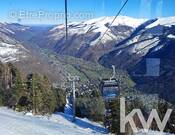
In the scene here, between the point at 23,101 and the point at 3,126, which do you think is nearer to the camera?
the point at 3,126

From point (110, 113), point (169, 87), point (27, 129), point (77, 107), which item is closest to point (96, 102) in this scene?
point (77, 107)

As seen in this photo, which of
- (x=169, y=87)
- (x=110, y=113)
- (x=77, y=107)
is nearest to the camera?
(x=110, y=113)

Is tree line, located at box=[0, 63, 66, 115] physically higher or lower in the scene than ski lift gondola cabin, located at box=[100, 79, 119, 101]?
lower

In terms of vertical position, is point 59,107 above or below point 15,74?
below

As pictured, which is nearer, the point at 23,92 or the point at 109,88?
the point at 109,88

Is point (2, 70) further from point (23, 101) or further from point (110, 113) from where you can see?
point (110, 113)

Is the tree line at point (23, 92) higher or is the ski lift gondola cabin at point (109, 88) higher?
the ski lift gondola cabin at point (109, 88)

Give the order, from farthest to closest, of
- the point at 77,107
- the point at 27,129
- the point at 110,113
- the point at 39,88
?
1. the point at 77,107
2. the point at 39,88
3. the point at 110,113
4. the point at 27,129

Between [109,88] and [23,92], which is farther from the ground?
[109,88]

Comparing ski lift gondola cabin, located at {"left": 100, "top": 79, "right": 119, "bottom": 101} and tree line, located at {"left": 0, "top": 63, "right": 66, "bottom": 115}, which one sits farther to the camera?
tree line, located at {"left": 0, "top": 63, "right": 66, "bottom": 115}

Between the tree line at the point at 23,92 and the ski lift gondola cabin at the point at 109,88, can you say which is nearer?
the ski lift gondola cabin at the point at 109,88
